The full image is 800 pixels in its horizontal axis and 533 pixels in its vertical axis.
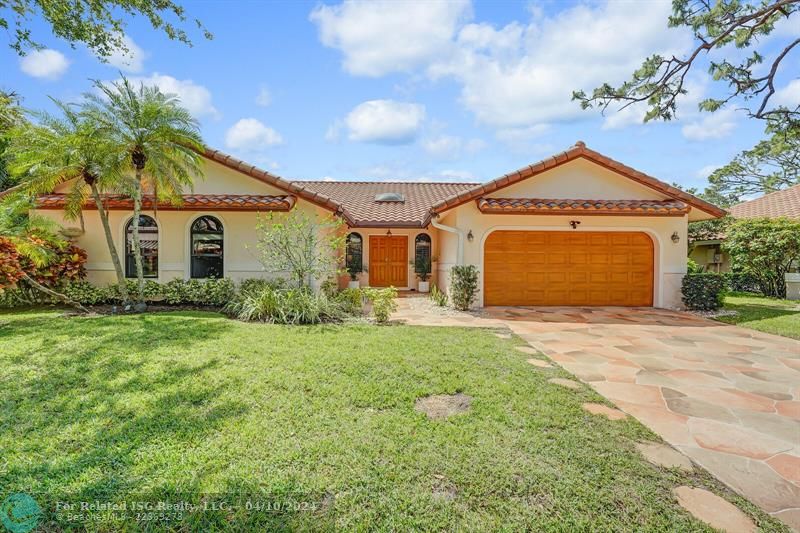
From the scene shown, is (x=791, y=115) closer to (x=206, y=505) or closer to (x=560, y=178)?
(x=560, y=178)

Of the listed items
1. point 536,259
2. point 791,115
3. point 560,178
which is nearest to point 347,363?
point 536,259

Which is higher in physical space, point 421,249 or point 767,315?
point 421,249

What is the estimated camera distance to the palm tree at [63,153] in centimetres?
963

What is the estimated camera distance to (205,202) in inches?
466

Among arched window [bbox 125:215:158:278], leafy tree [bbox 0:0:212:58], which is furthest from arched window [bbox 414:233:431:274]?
leafy tree [bbox 0:0:212:58]

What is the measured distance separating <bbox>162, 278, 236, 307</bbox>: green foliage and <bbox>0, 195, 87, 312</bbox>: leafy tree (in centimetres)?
218

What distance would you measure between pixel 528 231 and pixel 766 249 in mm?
10604

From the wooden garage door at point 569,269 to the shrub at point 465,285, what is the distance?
1167mm

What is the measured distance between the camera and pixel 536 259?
13422 mm

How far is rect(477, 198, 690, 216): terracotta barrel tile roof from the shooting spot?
478 inches

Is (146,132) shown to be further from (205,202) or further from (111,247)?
(111,247)

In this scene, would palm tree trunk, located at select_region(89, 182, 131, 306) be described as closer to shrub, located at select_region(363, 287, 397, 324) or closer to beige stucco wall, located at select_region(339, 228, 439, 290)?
shrub, located at select_region(363, 287, 397, 324)

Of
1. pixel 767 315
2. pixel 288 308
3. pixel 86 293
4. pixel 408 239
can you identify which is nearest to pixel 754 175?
pixel 767 315

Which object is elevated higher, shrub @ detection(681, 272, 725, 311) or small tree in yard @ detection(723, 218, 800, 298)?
small tree in yard @ detection(723, 218, 800, 298)
